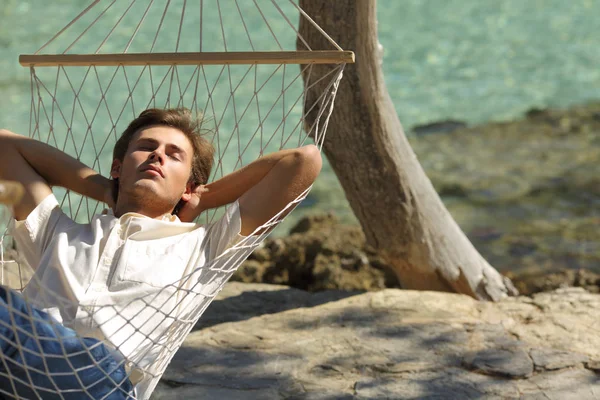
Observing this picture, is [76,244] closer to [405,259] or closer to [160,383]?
[160,383]

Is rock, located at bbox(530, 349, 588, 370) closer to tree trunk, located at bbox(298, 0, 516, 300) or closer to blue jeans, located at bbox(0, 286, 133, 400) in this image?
tree trunk, located at bbox(298, 0, 516, 300)

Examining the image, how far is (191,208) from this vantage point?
2.31 metres

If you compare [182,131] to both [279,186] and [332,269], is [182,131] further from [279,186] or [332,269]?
[332,269]

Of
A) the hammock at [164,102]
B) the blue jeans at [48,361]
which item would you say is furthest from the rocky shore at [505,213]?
the blue jeans at [48,361]

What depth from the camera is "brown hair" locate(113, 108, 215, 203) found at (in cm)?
231

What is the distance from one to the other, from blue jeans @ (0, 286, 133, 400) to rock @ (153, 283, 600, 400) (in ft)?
1.69

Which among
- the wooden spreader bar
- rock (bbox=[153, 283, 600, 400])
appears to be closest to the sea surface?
rock (bbox=[153, 283, 600, 400])

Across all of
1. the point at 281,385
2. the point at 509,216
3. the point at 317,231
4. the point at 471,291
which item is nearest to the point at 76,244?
the point at 281,385

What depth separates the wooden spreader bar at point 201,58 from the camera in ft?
7.25

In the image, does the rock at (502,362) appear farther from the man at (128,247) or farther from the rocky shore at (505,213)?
the rocky shore at (505,213)

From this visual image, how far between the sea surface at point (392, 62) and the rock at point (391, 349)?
7.22ft

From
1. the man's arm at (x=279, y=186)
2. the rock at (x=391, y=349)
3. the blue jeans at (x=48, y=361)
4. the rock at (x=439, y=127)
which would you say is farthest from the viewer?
the rock at (x=439, y=127)

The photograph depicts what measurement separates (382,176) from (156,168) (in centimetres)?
88

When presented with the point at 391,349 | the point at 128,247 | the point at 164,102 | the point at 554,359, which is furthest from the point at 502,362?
the point at 164,102
